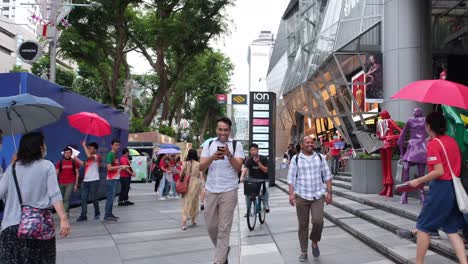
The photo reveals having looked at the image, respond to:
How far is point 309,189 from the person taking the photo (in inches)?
254

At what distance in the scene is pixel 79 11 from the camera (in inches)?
906

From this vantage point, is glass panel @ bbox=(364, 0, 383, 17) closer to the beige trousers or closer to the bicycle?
the bicycle

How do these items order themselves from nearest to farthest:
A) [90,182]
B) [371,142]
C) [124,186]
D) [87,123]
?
[90,182], [87,123], [371,142], [124,186]

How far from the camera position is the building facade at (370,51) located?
16078 mm

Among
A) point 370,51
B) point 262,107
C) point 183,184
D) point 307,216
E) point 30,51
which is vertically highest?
point 370,51

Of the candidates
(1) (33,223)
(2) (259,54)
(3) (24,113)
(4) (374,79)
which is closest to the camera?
(1) (33,223)

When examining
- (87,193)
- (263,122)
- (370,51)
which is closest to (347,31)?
(370,51)

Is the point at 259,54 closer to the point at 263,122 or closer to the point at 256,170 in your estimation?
the point at 263,122

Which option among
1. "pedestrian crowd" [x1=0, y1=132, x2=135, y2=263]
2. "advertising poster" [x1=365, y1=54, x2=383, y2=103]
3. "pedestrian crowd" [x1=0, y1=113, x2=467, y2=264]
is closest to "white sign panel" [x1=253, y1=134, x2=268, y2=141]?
"advertising poster" [x1=365, y1=54, x2=383, y2=103]

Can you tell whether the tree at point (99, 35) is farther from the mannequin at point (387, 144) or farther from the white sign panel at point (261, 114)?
the mannequin at point (387, 144)

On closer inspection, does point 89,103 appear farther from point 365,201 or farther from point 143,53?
point 143,53

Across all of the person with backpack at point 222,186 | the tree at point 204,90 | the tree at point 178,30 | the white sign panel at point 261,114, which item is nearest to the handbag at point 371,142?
the person with backpack at point 222,186

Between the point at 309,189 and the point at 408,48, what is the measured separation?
1151 centimetres

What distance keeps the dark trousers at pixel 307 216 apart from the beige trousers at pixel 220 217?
131cm
